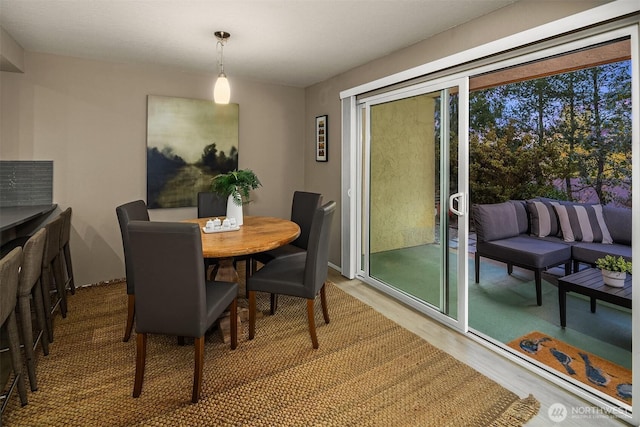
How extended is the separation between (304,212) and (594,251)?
2.40 meters

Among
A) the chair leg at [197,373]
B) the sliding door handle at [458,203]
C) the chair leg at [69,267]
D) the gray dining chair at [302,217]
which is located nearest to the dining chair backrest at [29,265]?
the chair leg at [197,373]

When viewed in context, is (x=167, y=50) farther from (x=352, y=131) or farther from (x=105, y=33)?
(x=352, y=131)

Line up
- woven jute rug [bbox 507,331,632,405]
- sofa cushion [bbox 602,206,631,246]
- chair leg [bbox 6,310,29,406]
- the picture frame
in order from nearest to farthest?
chair leg [bbox 6,310,29,406], woven jute rug [bbox 507,331,632,405], sofa cushion [bbox 602,206,631,246], the picture frame

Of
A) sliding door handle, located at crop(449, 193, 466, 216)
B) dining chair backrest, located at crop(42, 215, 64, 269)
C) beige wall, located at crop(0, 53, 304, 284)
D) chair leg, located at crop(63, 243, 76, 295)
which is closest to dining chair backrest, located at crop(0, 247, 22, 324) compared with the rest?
dining chair backrest, located at crop(42, 215, 64, 269)

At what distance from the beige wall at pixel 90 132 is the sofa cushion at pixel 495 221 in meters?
3.11

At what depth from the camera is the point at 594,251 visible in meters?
2.51

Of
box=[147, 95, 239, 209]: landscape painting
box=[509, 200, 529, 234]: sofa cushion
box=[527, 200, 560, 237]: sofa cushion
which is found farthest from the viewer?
box=[147, 95, 239, 209]: landscape painting

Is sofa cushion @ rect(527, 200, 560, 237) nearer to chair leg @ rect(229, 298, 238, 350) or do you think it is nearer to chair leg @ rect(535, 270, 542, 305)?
chair leg @ rect(535, 270, 542, 305)

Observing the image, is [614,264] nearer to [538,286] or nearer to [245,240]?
[538,286]

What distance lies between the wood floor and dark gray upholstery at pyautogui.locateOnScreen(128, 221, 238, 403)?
167 centimetres

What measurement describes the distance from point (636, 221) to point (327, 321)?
2024 millimetres

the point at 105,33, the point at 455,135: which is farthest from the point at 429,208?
the point at 105,33

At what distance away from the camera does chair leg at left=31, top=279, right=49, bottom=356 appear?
2.15 m

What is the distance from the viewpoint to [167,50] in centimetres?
316
